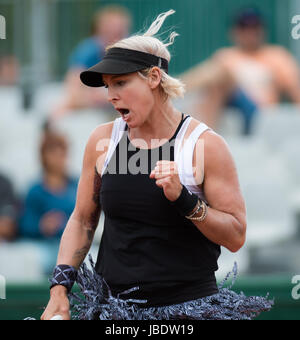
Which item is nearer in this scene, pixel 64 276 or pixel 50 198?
pixel 64 276

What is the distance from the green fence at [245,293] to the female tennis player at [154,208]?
2.44 m

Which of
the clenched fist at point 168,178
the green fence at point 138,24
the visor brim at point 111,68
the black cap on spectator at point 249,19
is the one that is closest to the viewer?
the clenched fist at point 168,178

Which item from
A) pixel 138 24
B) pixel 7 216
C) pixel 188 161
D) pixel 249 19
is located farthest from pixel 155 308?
pixel 138 24

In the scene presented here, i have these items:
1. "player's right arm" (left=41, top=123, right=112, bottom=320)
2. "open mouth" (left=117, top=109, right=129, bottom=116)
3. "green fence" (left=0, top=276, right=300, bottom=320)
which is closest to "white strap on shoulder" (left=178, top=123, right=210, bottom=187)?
"open mouth" (left=117, top=109, right=129, bottom=116)

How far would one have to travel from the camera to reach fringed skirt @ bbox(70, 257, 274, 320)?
356cm

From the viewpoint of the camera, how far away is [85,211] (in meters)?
3.82

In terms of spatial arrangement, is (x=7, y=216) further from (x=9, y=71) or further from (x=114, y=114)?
(x=9, y=71)

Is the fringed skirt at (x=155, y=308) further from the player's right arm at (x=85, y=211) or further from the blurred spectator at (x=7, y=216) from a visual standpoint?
the blurred spectator at (x=7, y=216)

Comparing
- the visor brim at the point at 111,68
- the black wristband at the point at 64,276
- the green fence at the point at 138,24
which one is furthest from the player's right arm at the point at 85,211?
the green fence at the point at 138,24

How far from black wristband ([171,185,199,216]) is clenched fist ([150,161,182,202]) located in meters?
0.02

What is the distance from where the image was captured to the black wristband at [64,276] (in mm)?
3693

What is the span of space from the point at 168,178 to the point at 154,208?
0.26 m

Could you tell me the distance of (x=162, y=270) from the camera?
3529 mm

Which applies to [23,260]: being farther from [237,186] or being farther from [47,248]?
[237,186]
